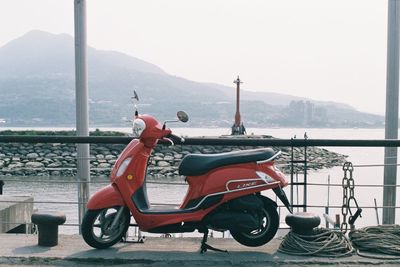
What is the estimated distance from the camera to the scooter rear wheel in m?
4.78

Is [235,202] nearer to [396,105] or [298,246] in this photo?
[298,246]

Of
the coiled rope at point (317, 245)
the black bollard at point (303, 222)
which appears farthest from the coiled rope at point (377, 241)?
the black bollard at point (303, 222)

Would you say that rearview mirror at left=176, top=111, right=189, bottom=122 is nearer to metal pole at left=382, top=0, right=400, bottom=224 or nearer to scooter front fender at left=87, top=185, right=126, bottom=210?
scooter front fender at left=87, top=185, right=126, bottom=210

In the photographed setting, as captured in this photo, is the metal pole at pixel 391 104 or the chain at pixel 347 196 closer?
the chain at pixel 347 196

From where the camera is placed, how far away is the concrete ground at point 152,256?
4496mm

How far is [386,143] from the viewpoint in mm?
5770

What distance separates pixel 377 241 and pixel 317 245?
0.52 m

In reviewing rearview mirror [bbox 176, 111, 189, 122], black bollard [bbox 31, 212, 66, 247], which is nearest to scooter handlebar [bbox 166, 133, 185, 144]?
rearview mirror [bbox 176, 111, 189, 122]

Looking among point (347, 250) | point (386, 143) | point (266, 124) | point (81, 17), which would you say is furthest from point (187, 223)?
point (266, 124)

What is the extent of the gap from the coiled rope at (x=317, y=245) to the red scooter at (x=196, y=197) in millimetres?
183

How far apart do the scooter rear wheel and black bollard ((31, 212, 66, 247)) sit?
1.42 meters

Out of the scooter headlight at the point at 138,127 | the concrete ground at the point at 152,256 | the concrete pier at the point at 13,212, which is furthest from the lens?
the concrete pier at the point at 13,212

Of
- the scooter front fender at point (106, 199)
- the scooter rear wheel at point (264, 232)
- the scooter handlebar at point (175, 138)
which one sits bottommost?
the scooter rear wheel at point (264, 232)

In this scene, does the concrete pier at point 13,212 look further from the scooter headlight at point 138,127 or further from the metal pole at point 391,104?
the metal pole at point 391,104
